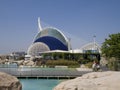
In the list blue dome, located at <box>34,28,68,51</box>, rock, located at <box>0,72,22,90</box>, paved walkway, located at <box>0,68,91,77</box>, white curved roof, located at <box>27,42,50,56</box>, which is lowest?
paved walkway, located at <box>0,68,91,77</box>

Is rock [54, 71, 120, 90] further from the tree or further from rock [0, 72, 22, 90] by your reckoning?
the tree

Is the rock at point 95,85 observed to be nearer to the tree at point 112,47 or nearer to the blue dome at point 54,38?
the tree at point 112,47

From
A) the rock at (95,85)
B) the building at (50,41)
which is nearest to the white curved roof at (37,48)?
the building at (50,41)

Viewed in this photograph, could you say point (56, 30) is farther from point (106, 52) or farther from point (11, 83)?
point (11, 83)

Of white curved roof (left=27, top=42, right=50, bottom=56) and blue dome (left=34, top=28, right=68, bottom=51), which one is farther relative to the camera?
white curved roof (left=27, top=42, right=50, bottom=56)

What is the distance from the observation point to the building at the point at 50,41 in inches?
4414

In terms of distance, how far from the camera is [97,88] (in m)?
5.21

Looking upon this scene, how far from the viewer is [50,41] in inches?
4491

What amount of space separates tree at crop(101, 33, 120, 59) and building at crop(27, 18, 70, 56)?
65980mm

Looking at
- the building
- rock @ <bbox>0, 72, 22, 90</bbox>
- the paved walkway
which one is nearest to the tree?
the paved walkway

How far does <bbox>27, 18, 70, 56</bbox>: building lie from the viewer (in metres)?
112

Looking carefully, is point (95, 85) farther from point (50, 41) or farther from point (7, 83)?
point (50, 41)

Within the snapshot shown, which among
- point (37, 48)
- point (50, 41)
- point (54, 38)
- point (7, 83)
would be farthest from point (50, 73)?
point (37, 48)

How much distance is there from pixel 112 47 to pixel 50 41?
71.5m
